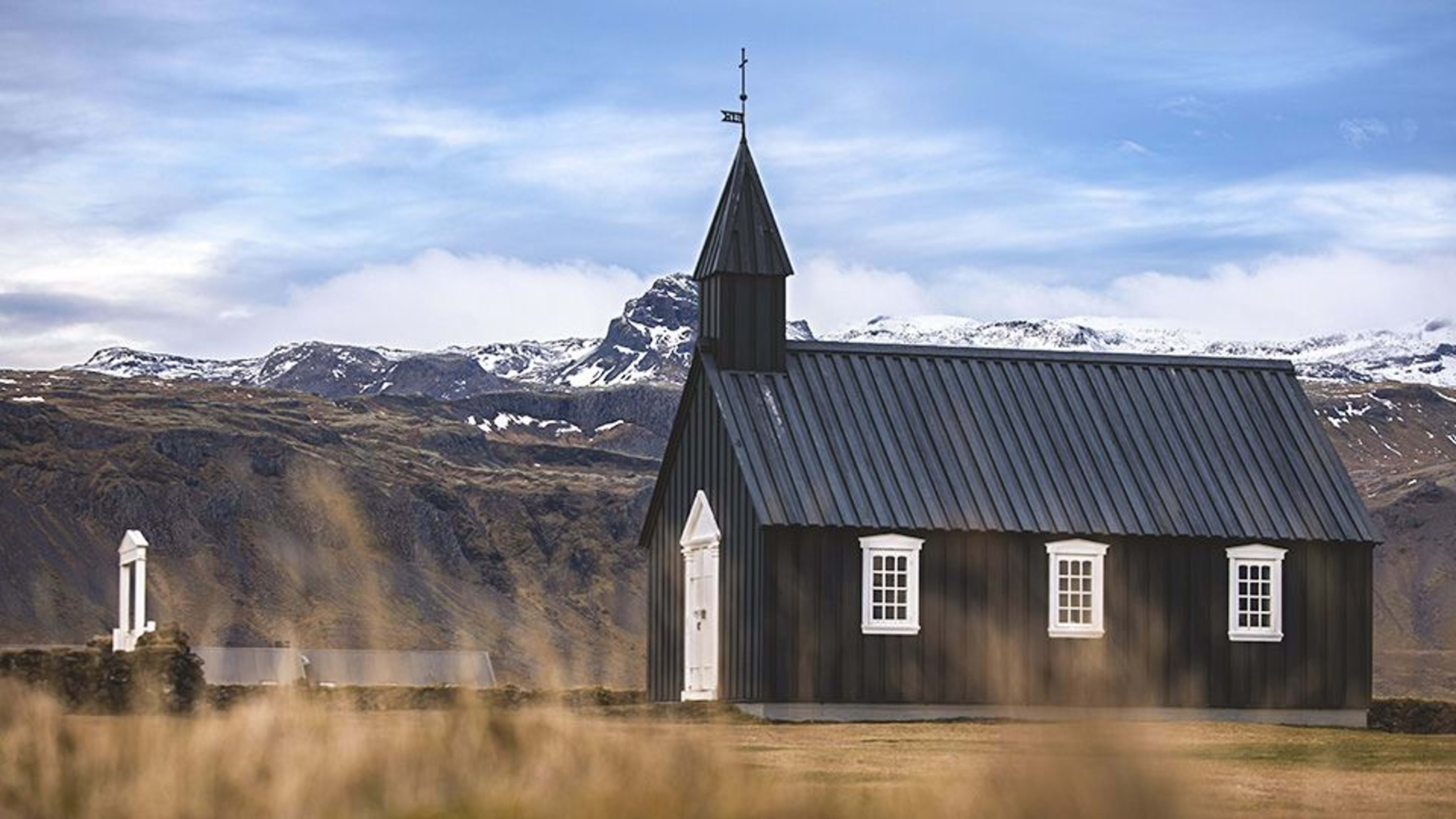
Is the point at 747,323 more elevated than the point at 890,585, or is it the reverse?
the point at 747,323

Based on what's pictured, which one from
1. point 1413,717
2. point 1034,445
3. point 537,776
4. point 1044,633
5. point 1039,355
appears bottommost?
point 1413,717

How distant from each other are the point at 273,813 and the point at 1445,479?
476 feet

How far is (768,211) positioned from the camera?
39.2 meters

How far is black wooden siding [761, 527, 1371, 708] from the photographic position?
115 feet

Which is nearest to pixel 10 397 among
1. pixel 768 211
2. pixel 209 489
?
pixel 209 489

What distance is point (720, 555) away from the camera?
37375mm

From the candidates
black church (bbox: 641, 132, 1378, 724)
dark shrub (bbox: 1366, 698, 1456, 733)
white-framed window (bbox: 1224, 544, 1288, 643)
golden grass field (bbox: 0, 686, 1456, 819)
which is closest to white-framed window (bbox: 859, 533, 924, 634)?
black church (bbox: 641, 132, 1378, 724)

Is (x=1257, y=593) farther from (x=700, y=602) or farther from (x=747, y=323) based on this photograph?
(x=747, y=323)

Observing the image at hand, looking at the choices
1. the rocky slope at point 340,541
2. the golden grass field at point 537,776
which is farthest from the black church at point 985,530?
the rocky slope at point 340,541

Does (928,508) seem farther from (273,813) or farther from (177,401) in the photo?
(177,401)

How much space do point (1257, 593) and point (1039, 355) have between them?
541cm

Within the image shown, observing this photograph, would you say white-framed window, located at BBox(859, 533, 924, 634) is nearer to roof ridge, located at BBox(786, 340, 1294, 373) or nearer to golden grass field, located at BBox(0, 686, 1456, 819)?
roof ridge, located at BBox(786, 340, 1294, 373)

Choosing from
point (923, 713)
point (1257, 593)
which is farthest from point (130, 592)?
point (1257, 593)

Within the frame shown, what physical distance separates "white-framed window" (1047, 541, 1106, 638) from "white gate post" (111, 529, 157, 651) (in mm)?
13685
